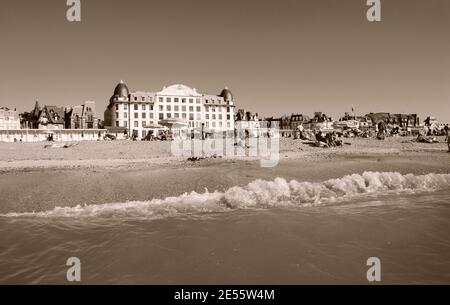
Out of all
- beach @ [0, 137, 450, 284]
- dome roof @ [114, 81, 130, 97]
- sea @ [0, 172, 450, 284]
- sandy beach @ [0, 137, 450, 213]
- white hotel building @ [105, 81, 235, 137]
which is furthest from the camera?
dome roof @ [114, 81, 130, 97]

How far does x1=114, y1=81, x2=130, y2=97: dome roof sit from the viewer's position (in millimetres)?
89500

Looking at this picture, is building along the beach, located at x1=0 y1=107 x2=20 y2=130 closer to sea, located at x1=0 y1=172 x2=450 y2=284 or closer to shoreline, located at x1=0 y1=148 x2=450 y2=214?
shoreline, located at x1=0 y1=148 x2=450 y2=214

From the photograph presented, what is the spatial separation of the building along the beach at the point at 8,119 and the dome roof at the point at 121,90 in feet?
84.1

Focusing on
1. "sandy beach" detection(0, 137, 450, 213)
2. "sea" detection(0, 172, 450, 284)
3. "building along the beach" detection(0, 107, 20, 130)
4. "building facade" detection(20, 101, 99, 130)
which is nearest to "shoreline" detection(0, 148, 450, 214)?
"sandy beach" detection(0, 137, 450, 213)

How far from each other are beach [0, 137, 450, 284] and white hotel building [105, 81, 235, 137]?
70.2 m

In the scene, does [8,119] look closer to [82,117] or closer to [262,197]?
[82,117]

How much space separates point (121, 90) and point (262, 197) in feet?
270

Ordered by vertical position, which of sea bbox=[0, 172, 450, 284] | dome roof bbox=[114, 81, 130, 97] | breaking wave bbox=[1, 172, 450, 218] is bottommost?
sea bbox=[0, 172, 450, 284]

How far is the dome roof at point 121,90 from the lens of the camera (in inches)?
3524

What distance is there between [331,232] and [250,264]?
320cm

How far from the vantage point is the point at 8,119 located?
85250 mm

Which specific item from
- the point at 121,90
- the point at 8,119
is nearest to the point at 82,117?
the point at 121,90

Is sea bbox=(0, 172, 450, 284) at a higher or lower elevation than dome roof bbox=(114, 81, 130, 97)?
lower
